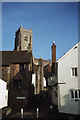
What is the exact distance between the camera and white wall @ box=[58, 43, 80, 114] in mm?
17906

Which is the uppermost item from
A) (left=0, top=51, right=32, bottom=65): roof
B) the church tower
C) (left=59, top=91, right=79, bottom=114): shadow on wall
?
the church tower

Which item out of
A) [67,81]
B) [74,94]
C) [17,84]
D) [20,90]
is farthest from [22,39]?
[74,94]

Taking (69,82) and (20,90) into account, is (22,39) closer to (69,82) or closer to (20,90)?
(20,90)

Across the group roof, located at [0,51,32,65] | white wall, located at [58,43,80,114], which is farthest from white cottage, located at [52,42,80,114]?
roof, located at [0,51,32,65]

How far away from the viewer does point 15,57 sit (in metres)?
29.9

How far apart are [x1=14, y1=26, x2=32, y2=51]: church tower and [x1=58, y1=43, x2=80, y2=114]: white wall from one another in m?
60.8

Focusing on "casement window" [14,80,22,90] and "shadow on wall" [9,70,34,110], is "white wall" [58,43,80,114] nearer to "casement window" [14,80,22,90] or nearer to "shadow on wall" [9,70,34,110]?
"shadow on wall" [9,70,34,110]

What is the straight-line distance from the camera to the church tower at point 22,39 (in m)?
79.2

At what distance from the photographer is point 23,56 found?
1172 inches

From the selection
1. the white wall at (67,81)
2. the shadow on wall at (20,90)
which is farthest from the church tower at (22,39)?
the white wall at (67,81)

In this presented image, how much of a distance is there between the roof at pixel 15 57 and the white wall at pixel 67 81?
10.7 meters

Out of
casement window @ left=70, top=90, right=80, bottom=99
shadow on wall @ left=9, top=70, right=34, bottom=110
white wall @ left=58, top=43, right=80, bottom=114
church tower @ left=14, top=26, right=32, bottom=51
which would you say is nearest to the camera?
casement window @ left=70, top=90, right=80, bottom=99

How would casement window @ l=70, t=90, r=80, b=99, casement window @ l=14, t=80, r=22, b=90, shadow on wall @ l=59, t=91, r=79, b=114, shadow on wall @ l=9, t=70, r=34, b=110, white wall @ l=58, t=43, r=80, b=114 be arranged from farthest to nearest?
1. casement window @ l=14, t=80, r=22, b=90
2. shadow on wall @ l=9, t=70, r=34, b=110
3. white wall @ l=58, t=43, r=80, b=114
4. casement window @ l=70, t=90, r=80, b=99
5. shadow on wall @ l=59, t=91, r=79, b=114

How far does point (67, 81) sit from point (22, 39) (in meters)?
64.8
